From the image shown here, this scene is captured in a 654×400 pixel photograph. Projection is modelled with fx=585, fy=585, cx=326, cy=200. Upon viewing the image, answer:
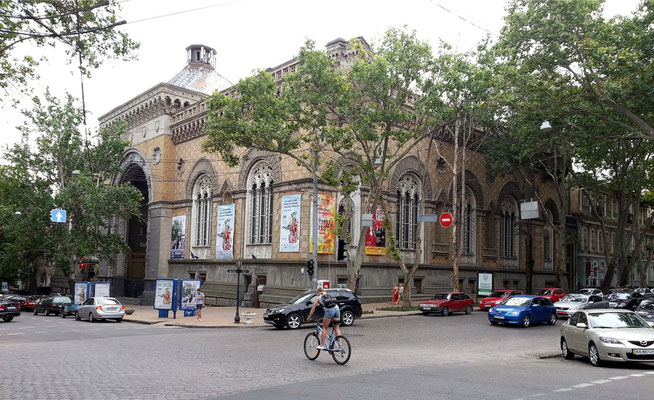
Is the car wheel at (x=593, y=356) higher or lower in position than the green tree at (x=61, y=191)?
lower

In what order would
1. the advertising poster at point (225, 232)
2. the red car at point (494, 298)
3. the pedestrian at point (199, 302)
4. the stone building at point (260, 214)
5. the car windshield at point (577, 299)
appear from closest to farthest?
the pedestrian at point (199, 302), the car windshield at point (577, 299), the red car at point (494, 298), the stone building at point (260, 214), the advertising poster at point (225, 232)

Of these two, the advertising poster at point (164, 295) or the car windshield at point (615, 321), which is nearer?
the car windshield at point (615, 321)

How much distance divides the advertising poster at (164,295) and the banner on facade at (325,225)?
8.21 meters

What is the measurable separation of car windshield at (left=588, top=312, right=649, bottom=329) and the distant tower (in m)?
38.7

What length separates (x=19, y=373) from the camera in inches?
448

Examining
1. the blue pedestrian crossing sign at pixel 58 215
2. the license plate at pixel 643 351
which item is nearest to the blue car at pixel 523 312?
the license plate at pixel 643 351

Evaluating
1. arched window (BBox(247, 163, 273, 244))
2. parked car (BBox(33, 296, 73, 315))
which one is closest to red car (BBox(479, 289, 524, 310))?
arched window (BBox(247, 163, 273, 244))

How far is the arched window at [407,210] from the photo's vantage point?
37.3 meters

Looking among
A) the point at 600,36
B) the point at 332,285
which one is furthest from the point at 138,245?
the point at 600,36

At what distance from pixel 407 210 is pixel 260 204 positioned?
9.54 metres

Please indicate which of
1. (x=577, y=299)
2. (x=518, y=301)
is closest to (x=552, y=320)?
(x=518, y=301)

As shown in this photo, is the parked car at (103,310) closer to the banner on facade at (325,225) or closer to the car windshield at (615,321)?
the banner on facade at (325,225)

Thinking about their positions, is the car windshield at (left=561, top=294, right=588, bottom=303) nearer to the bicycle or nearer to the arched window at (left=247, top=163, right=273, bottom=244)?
the arched window at (left=247, top=163, right=273, bottom=244)

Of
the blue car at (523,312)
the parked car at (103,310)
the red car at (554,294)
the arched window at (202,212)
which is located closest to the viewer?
the blue car at (523,312)
